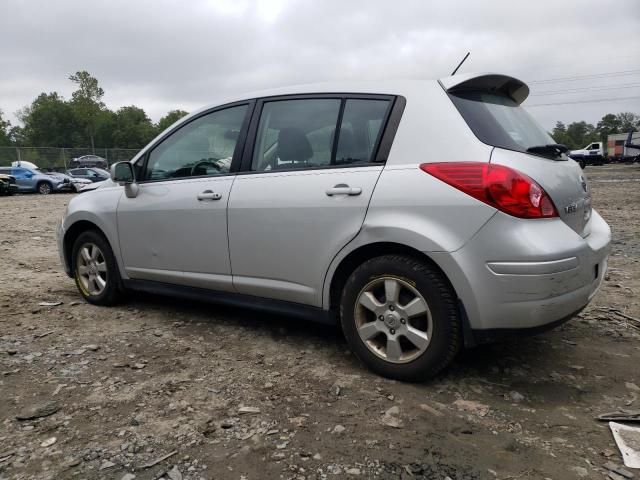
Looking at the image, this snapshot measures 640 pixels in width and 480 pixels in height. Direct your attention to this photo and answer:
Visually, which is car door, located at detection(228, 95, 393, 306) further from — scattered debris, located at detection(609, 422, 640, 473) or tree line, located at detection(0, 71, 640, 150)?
tree line, located at detection(0, 71, 640, 150)

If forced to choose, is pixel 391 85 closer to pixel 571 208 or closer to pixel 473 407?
pixel 571 208

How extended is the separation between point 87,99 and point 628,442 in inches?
2708

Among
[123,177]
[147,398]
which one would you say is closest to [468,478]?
[147,398]

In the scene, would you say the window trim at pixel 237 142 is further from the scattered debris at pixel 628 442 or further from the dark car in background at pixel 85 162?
the dark car in background at pixel 85 162

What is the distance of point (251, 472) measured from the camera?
2.15 meters

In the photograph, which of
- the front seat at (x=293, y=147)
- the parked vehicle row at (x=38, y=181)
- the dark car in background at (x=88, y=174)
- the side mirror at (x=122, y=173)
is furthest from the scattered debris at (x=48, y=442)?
the dark car in background at (x=88, y=174)

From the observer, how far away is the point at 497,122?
288 centimetres

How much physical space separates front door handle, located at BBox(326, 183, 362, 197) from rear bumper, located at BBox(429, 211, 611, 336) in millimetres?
Result: 566

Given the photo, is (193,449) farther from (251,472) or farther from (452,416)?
(452,416)

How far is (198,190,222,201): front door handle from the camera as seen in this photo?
11.6 feet

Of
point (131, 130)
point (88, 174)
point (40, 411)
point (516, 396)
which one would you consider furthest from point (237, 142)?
point (131, 130)

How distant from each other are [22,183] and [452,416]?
24767 millimetres

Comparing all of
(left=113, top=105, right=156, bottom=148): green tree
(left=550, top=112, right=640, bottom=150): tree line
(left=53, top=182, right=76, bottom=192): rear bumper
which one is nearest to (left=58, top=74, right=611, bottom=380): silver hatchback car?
(left=53, top=182, right=76, bottom=192): rear bumper

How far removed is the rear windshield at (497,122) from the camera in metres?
2.76
